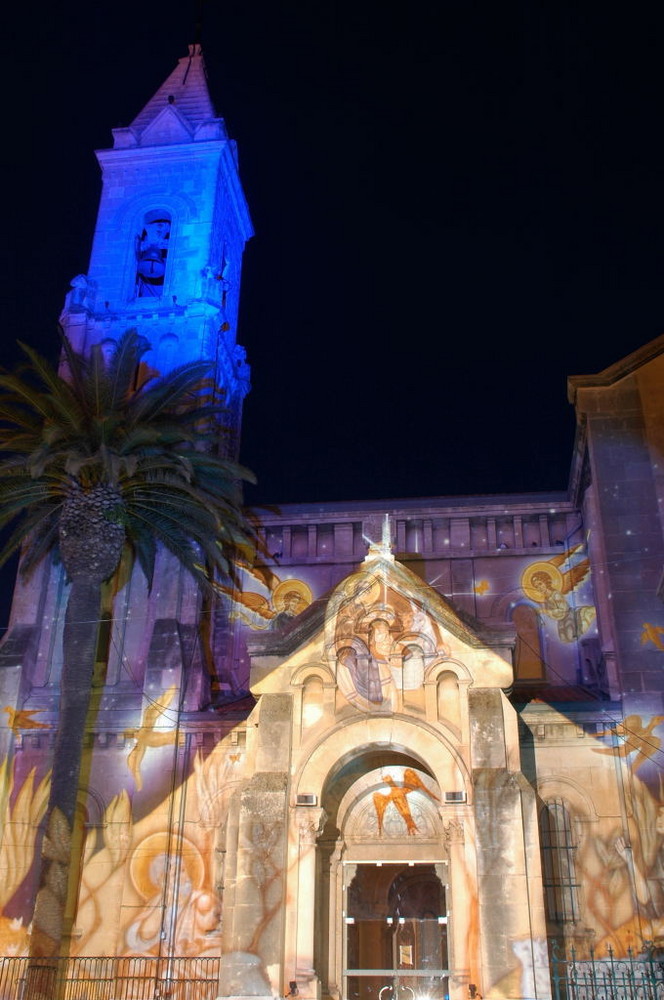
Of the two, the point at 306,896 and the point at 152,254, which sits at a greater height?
the point at 152,254

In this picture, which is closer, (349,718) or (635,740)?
(349,718)

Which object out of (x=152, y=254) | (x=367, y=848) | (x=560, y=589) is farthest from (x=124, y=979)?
(x=152, y=254)

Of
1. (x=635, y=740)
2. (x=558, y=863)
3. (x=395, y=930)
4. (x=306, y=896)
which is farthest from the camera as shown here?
(x=395, y=930)

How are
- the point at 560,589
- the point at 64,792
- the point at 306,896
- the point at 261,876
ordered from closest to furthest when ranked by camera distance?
the point at 261,876 < the point at 306,896 < the point at 64,792 < the point at 560,589

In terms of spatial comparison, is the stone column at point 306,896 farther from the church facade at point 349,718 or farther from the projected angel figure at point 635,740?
the projected angel figure at point 635,740

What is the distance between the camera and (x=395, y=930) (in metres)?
25.3

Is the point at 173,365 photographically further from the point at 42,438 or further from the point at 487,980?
the point at 487,980

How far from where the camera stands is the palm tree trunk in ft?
71.4

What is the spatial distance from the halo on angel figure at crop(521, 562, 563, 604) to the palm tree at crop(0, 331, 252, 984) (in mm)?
11228

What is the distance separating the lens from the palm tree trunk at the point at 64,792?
2175cm

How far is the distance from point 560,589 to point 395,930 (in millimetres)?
13095

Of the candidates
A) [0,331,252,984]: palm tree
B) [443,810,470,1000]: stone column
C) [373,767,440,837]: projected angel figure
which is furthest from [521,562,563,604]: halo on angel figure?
[443,810,470,1000]: stone column

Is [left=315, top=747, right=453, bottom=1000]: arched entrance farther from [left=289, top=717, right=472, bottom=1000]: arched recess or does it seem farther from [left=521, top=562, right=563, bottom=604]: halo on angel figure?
[left=521, top=562, right=563, bottom=604]: halo on angel figure

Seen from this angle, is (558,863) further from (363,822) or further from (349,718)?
(349,718)
